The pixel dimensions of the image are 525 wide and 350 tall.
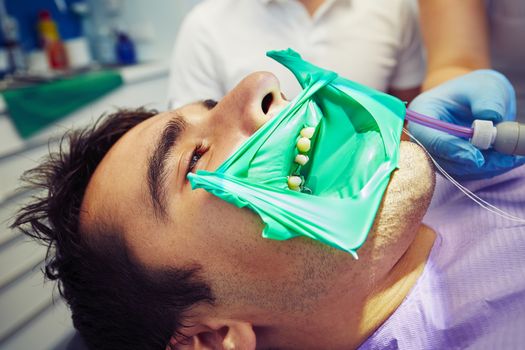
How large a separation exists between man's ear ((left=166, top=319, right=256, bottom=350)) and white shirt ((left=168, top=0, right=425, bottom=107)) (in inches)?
35.9

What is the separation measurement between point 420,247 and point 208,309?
1.60 feet

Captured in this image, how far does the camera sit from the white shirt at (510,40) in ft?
4.37

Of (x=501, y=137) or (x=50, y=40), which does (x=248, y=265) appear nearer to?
(x=501, y=137)

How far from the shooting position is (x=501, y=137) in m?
0.78

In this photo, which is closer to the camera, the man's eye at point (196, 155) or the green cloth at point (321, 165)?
the green cloth at point (321, 165)

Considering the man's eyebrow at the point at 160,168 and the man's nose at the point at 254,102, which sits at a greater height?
the man's nose at the point at 254,102

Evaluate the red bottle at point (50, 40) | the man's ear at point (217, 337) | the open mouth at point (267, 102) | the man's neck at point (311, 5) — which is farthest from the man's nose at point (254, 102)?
the red bottle at point (50, 40)

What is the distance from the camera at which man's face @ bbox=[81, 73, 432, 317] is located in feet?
2.42

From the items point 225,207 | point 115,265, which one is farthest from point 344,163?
point 115,265

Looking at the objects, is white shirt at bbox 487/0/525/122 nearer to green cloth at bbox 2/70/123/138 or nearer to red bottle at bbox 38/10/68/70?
green cloth at bbox 2/70/123/138

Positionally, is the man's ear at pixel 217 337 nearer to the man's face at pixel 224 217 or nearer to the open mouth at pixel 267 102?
the man's face at pixel 224 217

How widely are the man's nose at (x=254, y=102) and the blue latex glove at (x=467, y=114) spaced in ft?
1.14

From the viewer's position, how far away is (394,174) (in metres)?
0.75

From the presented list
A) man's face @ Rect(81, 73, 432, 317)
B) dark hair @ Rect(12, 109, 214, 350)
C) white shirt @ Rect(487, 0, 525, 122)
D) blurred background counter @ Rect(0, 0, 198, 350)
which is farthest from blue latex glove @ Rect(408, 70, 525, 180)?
blurred background counter @ Rect(0, 0, 198, 350)
